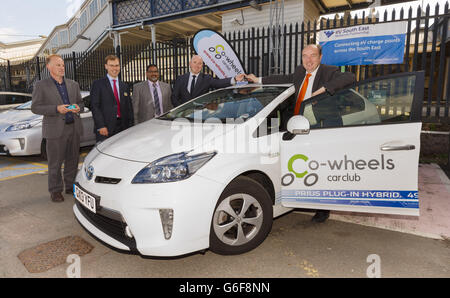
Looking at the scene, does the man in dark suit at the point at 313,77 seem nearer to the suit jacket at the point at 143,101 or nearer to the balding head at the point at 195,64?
the balding head at the point at 195,64

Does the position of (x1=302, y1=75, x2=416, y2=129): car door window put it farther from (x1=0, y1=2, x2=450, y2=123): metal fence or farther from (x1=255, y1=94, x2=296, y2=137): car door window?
(x1=0, y1=2, x2=450, y2=123): metal fence

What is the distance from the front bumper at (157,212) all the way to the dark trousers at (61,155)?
2.03 metres

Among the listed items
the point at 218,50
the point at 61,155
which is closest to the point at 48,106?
the point at 61,155

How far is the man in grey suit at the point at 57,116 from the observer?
396 cm

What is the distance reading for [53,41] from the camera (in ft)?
60.0

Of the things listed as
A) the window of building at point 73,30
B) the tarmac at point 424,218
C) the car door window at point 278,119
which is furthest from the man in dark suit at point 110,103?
the window of building at point 73,30

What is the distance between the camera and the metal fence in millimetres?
5660

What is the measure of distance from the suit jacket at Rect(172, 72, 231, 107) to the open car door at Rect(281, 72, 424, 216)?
2426 millimetres

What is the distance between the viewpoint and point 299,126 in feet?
8.90

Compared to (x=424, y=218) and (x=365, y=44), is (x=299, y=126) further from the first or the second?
(x=365, y=44)

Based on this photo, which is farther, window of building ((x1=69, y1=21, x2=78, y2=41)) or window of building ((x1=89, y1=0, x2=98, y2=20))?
window of building ((x1=69, y1=21, x2=78, y2=41))

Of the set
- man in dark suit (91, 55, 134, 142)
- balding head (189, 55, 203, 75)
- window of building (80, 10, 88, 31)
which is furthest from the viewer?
window of building (80, 10, 88, 31)

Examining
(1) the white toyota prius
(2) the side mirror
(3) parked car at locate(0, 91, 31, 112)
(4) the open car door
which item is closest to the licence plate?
(1) the white toyota prius
